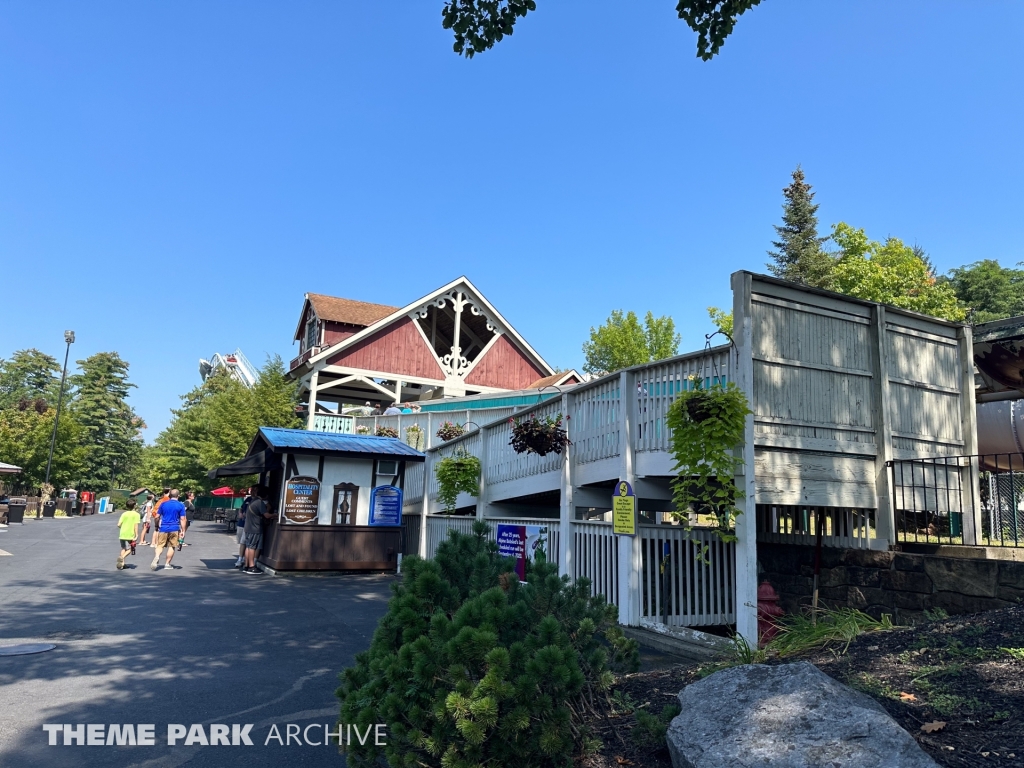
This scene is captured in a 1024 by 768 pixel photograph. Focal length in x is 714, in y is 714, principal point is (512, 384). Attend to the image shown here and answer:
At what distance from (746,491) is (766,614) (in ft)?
4.25

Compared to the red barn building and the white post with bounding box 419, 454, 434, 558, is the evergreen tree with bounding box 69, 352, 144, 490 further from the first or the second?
the white post with bounding box 419, 454, 434, 558

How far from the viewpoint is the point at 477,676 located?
11.8ft

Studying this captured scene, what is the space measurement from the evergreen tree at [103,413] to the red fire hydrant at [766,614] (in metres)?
69.6

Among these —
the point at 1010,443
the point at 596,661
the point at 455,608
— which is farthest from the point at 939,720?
the point at 1010,443

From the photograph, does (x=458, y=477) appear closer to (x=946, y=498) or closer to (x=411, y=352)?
(x=946, y=498)

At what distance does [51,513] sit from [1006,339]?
4422cm

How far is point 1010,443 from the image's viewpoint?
9.66 metres

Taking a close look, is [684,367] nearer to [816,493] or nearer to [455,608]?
[816,493]

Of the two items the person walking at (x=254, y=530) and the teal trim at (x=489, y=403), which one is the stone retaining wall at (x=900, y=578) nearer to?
the person walking at (x=254, y=530)

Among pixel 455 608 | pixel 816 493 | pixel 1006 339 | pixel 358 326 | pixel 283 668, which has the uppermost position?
pixel 358 326

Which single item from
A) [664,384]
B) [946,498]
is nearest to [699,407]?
[664,384]

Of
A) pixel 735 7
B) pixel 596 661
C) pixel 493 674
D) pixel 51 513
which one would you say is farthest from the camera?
pixel 51 513

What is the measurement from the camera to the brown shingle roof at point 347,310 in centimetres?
3209

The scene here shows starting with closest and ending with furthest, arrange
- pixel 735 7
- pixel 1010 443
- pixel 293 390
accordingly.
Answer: pixel 735 7 → pixel 1010 443 → pixel 293 390
